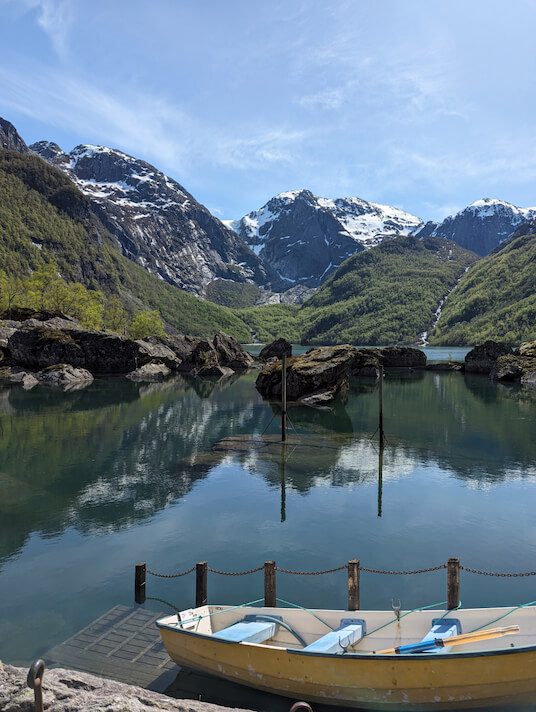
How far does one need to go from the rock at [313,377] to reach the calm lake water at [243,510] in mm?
15601

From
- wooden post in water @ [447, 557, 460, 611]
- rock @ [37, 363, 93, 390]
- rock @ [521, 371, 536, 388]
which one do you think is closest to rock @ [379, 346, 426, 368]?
rock @ [521, 371, 536, 388]

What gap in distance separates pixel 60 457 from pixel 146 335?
128095 millimetres

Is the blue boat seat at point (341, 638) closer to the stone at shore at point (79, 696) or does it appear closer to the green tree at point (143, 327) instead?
the stone at shore at point (79, 696)

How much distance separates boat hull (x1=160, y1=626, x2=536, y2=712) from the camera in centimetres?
1395

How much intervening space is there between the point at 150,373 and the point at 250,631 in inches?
4314

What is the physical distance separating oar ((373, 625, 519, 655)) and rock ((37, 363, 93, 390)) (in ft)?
304

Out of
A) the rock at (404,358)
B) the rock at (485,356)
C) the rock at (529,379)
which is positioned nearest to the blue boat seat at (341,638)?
the rock at (529,379)

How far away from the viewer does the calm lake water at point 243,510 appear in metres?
22.2

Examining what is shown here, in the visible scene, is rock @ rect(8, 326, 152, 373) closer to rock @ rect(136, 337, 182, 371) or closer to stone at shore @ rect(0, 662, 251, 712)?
rock @ rect(136, 337, 182, 371)

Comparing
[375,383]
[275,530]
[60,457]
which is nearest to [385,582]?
[275,530]

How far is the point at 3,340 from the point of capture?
11312 cm

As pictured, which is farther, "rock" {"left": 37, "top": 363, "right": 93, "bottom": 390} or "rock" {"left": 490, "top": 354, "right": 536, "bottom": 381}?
"rock" {"left": 490, "top": 354, "right": 536, "bottom": 381}

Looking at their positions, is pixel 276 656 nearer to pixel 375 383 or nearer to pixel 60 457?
pixel 60 457

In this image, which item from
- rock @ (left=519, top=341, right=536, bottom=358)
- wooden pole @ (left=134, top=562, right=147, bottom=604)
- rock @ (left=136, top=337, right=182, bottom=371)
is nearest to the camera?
wooden pole @ (left=134, top=562, right=147, bottom=604)
